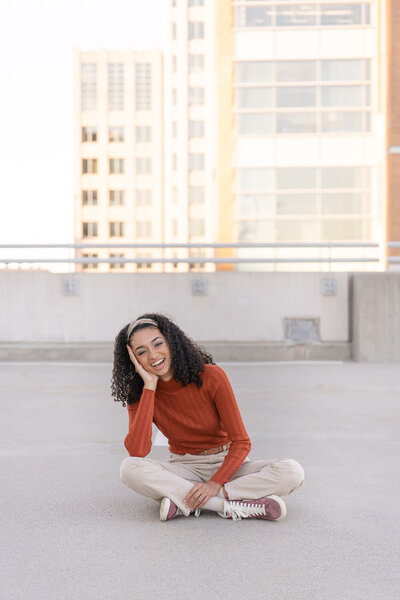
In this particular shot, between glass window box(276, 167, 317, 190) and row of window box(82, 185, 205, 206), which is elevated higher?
row of window box(82, 185, 205, 206)

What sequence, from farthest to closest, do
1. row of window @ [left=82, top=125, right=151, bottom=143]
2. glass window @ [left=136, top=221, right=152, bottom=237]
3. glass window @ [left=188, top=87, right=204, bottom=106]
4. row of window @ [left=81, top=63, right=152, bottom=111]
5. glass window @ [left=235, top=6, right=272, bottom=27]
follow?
1. row of window @ [left=81, top=63, right=152, bottom=111]
2. row of window @ [left=82, top=125, right=151, bottom=143]
3. glass window @ [left=136, top=221, right=152, bottom=237]
4. glass window @ [left=188, top=87, right=204, bottom=106]
5. glass window @ [left=235, top=6, right=272, bottom=27]

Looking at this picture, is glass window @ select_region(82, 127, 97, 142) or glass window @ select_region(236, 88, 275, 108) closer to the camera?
glass window @ select_region(236, 88, 275, 108)

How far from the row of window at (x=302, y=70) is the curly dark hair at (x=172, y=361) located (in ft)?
99.7

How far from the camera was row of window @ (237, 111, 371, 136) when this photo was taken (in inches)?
1335

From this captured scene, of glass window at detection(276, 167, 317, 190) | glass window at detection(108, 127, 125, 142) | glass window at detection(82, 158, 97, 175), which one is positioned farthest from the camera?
glass window at detection(108, 127, 125, 142)

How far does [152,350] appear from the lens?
4504 mm

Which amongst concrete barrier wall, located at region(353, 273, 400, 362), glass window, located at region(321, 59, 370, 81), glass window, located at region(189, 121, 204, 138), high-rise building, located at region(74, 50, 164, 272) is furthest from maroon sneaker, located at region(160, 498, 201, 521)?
high-rise building, located at region(74, 50, 164, 272)

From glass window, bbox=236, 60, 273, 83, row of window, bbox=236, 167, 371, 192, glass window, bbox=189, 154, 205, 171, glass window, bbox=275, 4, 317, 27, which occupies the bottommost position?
row of window, bbox=236, 167, 371, 192

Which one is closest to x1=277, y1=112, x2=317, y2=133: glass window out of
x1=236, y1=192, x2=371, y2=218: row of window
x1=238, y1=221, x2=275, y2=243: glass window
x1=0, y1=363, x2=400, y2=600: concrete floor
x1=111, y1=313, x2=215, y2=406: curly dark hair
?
x1=236, y1=192, x2=371, y2=218: row of window

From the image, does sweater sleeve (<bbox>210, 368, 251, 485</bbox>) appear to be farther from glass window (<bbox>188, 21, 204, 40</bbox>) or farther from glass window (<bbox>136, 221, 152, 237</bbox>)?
glass window (<bbox>188, 21, 204, 40</bbox>)

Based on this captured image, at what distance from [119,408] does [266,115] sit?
87.2 ft

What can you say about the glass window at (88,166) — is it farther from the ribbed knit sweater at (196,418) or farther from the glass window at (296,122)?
the ribbed knit sweater at (196,418)

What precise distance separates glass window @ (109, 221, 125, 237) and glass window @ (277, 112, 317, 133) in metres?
89.1

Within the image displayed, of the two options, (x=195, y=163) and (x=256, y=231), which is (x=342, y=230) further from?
(x=195, y=163)
